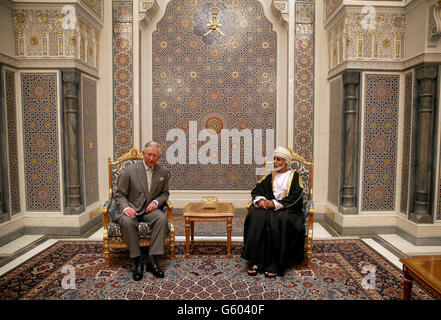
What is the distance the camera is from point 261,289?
2.66 metres

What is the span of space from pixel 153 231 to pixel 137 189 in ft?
1.58

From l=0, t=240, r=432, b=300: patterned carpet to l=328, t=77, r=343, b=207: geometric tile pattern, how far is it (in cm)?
125

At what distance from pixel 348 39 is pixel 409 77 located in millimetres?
921

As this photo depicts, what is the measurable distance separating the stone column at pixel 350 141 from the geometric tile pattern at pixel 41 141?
3.92m

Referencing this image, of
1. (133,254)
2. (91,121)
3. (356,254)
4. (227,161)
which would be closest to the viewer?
(133,254)

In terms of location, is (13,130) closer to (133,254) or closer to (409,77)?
(133,254)

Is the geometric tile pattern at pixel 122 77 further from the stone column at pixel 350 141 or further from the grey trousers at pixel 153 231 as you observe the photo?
the stone column at pixel 350 141

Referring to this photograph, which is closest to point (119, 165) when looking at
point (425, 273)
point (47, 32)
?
point (47, 32)

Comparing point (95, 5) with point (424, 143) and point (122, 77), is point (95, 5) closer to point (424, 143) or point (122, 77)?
point (122, 77)

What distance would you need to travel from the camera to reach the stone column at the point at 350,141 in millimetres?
4160

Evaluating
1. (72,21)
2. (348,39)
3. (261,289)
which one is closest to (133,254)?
(261,289)

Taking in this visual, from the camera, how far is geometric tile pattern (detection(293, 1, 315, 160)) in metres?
4.82

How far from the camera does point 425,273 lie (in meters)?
1.96

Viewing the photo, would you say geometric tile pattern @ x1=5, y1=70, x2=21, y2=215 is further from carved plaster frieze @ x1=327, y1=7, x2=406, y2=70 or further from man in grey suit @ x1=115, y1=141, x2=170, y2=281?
carved plaster frieze @ x1=327, y1=7, x2=406, y2=70
